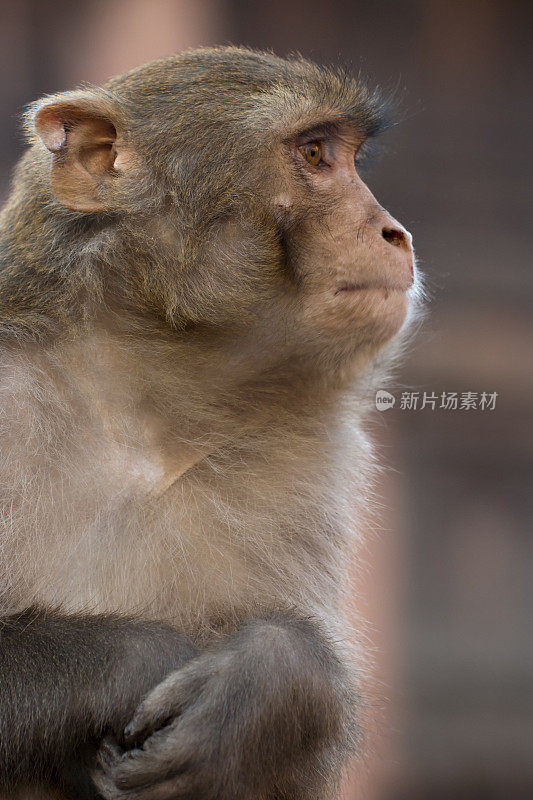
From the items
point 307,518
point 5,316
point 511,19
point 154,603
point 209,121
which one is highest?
A: point 511,19

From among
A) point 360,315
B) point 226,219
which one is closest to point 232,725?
point 360,315

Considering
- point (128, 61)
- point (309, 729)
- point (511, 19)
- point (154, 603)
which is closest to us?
point (309, 729)

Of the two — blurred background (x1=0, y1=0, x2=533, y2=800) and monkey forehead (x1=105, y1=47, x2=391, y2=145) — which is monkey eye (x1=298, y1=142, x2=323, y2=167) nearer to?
monkey forehead (x1=105, y1=47, x2=391, y2=145)

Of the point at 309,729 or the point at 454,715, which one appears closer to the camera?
the point at 309,729

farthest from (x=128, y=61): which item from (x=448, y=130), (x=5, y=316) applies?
(x=5, y=316)

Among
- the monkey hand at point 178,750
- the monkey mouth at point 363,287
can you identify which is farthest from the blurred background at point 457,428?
the monkey hand at point 178,750

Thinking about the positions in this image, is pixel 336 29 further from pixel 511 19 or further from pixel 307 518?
pixel 307 518

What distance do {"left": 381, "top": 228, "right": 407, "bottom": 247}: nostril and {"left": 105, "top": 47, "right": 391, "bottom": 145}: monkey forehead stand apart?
252 mm

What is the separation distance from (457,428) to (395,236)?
87.2 inches

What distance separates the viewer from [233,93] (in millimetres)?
1896

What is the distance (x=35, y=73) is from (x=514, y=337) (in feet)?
6.57

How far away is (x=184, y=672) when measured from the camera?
5.08 ft

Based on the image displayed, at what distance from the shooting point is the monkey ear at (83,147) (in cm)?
184

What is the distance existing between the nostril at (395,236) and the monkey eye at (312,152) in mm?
Result: 193
